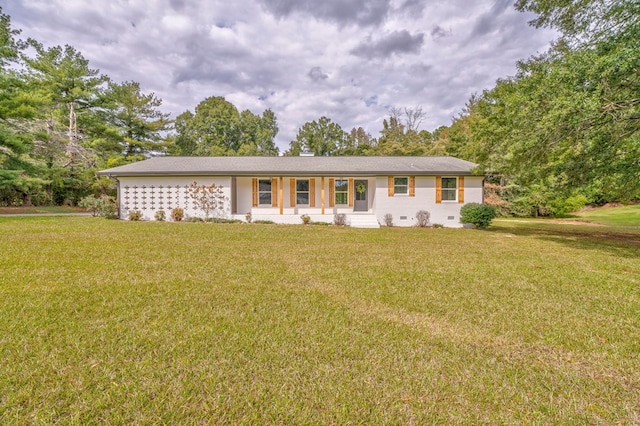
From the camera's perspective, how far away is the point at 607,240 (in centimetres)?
1035

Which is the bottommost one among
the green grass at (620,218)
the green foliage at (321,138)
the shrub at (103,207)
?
the green grass at (620,218)

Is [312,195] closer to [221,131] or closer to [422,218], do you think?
[422,218]

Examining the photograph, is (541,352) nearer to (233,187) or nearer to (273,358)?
(273,358)

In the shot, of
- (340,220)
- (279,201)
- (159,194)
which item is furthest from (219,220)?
(340,220)

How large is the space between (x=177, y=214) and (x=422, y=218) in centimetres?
1259

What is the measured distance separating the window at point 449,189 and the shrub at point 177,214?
13631 mm

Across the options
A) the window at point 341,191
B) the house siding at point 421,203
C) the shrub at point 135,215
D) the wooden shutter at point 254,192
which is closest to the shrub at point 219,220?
the wooden shutter at point 254,192

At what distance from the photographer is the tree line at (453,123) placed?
747cm

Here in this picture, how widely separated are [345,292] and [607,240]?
11880 mm

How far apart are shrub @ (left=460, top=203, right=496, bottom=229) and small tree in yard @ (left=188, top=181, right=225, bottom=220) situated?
12.4 metres

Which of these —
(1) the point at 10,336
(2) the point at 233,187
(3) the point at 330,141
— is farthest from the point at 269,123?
(1) the point at 10,336

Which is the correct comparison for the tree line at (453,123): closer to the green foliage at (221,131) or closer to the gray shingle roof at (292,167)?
the green foliage at (221,131)

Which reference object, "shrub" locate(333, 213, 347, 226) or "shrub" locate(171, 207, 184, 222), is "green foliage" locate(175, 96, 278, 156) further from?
"shrub" locate(333, 213, 347, 226)

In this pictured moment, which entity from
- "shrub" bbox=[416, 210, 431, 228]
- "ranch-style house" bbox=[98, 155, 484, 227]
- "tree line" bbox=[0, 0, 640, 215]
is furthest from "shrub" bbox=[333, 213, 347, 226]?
"tree line" bbox=[0, 0, 640, 215]
